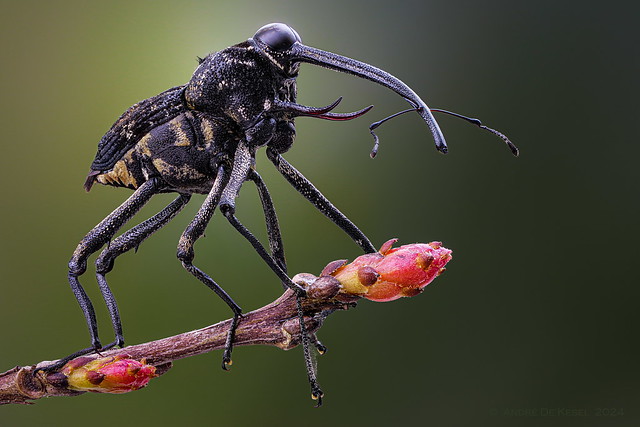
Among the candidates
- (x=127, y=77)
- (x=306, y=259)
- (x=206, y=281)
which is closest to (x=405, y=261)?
(x=206, y=281)

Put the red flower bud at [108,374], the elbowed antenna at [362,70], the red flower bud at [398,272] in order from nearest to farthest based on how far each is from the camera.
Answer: the red flower bud at [398,272]
the red flower bud at [108,374]
the elbowed antenna at [362,70]

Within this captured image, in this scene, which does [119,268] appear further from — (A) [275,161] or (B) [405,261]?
(B) [405,261]

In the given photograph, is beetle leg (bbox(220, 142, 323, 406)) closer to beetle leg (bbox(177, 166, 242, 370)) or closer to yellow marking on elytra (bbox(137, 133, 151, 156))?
beetle leg (bbox(177, 166, 242, 370))

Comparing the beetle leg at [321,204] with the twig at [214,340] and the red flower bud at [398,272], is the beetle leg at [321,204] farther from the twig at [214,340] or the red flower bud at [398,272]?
the red flower bud at [398,272]

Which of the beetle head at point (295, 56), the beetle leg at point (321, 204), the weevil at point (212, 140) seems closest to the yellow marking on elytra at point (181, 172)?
the weevil at point (212, 140)

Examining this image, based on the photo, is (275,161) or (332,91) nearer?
(275,161)

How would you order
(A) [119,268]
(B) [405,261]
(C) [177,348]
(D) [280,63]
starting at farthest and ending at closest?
(A) [119,268], (D) [280,63], (C) [177,348], (B) [405,261]

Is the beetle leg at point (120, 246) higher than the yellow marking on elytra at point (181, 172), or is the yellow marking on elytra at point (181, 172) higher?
the yellow marking on elytra at point (181, 172)
